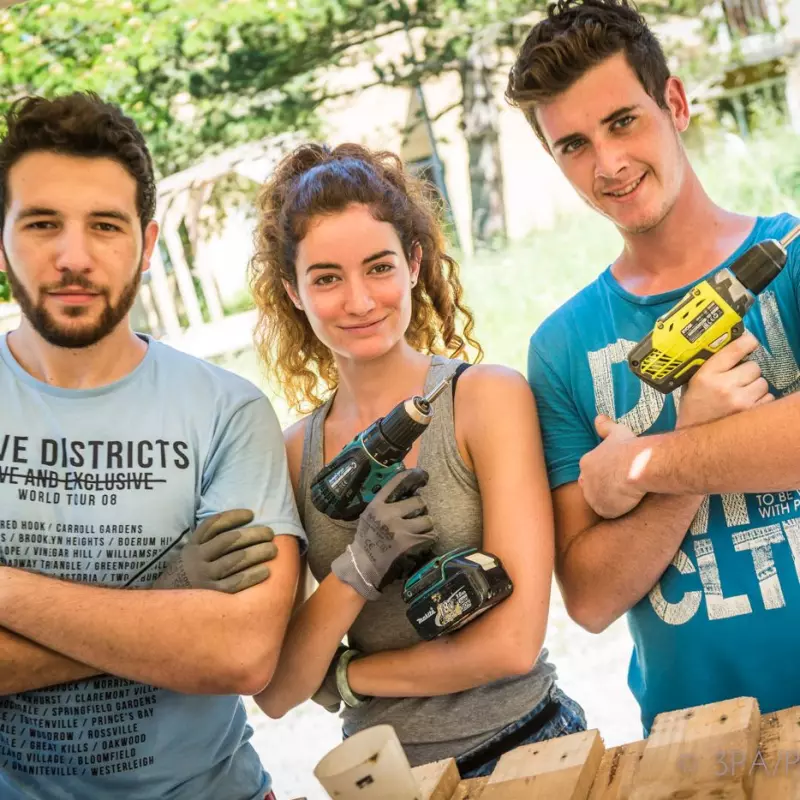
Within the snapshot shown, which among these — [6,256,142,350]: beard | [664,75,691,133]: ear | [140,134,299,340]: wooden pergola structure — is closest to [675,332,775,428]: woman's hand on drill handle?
[664,75,691,133]: ear

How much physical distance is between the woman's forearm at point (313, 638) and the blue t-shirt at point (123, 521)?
0.12 m

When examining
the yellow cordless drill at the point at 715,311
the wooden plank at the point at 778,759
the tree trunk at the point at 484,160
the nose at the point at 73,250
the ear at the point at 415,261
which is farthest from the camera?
the tree trunk at the point at 484,160

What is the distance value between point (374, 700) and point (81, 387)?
84cm

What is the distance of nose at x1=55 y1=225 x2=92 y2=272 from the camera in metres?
1.91

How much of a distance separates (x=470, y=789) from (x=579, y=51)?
1.36m

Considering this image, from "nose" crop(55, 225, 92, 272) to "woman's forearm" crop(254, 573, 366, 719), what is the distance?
76 cm

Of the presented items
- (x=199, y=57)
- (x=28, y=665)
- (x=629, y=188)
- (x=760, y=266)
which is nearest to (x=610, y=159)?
(x=629, y=188)

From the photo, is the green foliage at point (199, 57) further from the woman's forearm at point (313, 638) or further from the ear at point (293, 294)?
the woman's forearm at point (313, 638)

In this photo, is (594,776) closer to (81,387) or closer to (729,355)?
(729,355)

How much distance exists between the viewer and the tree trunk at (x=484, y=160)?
5.23 metres

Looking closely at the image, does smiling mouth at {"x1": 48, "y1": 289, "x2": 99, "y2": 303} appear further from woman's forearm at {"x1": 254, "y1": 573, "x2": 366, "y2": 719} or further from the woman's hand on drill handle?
the woman's hand on drill handle

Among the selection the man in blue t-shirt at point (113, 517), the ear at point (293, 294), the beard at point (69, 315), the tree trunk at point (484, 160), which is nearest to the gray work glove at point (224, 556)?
the man in blue t-shirt at point (113, 517)

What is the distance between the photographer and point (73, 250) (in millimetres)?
1924

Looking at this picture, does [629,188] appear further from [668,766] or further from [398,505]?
[668,766]
